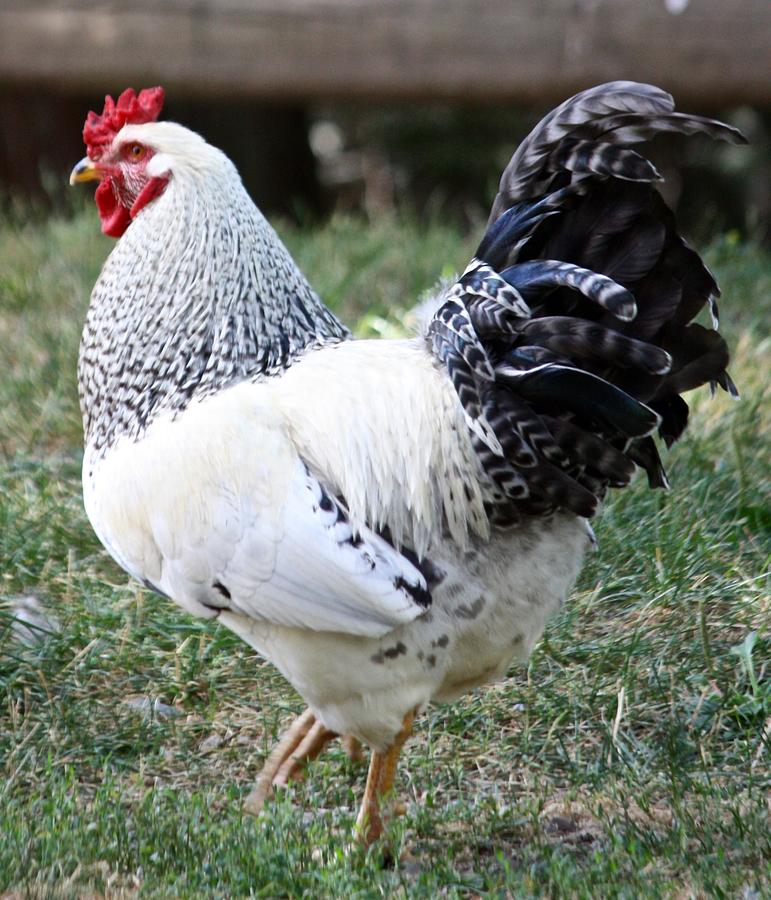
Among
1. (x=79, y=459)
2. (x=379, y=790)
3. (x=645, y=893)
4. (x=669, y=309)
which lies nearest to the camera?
(x=645, y=893)

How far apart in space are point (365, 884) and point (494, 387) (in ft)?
4.16

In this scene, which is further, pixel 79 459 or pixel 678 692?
pixel 79 459

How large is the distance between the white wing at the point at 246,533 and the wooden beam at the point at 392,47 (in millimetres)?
4740

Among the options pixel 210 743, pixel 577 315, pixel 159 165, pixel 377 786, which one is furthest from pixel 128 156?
pixel 377 786

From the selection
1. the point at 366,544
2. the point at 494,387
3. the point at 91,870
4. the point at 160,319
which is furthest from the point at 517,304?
the point at 91,870

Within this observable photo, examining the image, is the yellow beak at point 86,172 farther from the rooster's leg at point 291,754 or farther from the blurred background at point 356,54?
the blurred background at point 356,54

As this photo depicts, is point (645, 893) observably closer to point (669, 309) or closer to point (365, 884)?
point (365, 884)

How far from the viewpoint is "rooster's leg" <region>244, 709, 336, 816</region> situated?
3.91 m

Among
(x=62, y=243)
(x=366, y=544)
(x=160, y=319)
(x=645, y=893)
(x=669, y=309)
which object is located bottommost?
(x=62, y=243)

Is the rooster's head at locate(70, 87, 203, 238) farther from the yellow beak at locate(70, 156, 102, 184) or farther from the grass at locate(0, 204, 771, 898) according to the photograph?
the grass at locate(0, 204, 771, 898)

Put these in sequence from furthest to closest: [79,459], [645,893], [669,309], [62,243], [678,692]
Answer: [62,243], [79,459], [678,692], [669,309], [645,893]

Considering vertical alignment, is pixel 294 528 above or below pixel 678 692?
above

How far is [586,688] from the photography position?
4246 mm

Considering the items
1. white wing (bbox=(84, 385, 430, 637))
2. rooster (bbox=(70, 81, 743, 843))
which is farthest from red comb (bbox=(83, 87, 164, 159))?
white wing (bbox=(84, 385, 430, 637))
